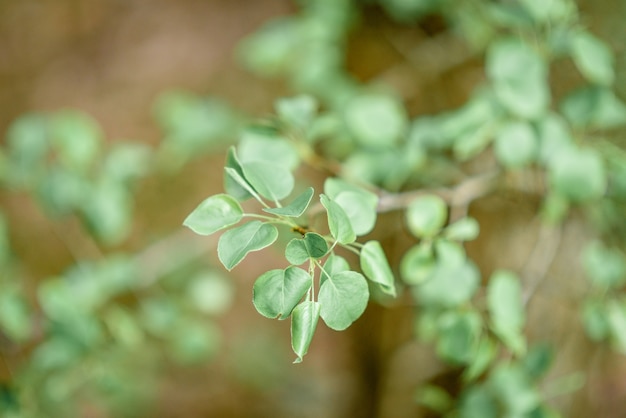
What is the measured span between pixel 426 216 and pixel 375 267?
7.0 inches

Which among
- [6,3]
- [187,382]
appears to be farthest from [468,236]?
[6,3]

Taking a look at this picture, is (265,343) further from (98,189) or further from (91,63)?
(91,63)

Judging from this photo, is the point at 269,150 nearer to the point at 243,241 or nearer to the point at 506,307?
the point at 243,241

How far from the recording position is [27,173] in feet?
2.80

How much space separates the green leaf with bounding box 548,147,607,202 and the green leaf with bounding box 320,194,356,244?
0.36m

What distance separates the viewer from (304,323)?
0.40m

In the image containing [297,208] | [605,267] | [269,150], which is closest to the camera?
[297,208]

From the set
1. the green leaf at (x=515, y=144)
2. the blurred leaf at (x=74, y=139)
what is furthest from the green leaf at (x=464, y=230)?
the blurred leaf at (x=74, y=139)

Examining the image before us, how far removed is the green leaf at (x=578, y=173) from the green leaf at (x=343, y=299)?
0.36 metres

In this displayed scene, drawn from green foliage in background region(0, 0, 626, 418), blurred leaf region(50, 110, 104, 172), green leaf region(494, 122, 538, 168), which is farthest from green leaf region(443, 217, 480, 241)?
blurred leaf region(50, 110, 104, 172)

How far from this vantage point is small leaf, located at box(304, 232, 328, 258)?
400mm

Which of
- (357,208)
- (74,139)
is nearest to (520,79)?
(357,208)

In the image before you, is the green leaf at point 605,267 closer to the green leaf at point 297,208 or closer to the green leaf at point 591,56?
the green leaf at point 591,56

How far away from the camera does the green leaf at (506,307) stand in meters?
0.62
